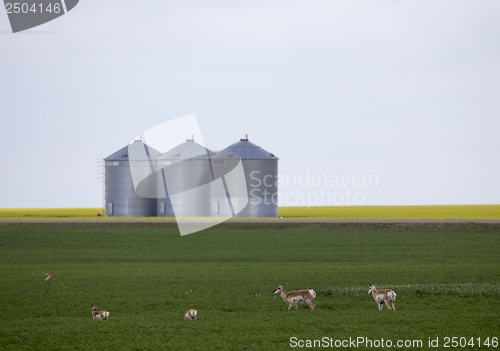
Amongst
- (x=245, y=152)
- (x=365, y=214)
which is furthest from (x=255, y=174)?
(x=365, y=214)

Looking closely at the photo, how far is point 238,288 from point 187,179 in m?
54.7

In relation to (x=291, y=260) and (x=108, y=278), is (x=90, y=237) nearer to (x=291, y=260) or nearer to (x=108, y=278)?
(x=291, y=260)

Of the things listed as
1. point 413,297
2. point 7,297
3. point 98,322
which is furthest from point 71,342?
point 413,297

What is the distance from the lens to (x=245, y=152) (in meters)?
83.0

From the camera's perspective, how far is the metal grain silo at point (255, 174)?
81750mm

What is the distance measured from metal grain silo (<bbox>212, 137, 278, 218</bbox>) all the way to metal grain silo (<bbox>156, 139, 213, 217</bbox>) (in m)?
1.31

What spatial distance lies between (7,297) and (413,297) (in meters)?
12.8

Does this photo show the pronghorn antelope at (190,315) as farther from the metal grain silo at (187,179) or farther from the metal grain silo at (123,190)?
the metal grain silo at (123,190)

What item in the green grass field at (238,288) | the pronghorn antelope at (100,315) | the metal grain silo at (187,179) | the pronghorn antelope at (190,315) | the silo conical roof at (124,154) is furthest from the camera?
the silo conical roof at (124,154)

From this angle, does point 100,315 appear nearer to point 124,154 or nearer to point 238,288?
point 238,288

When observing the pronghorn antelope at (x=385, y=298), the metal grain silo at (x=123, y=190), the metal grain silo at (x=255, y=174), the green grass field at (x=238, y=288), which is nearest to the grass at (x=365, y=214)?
the metal grain silo at (x=123, y=190)

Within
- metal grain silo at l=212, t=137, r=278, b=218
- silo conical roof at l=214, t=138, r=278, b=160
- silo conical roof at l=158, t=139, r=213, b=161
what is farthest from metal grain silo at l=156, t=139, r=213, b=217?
silo conical roof at l=214, t=138, r=278, b=160

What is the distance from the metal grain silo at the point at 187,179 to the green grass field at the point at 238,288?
2376 cm

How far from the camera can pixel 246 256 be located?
1725 inches
